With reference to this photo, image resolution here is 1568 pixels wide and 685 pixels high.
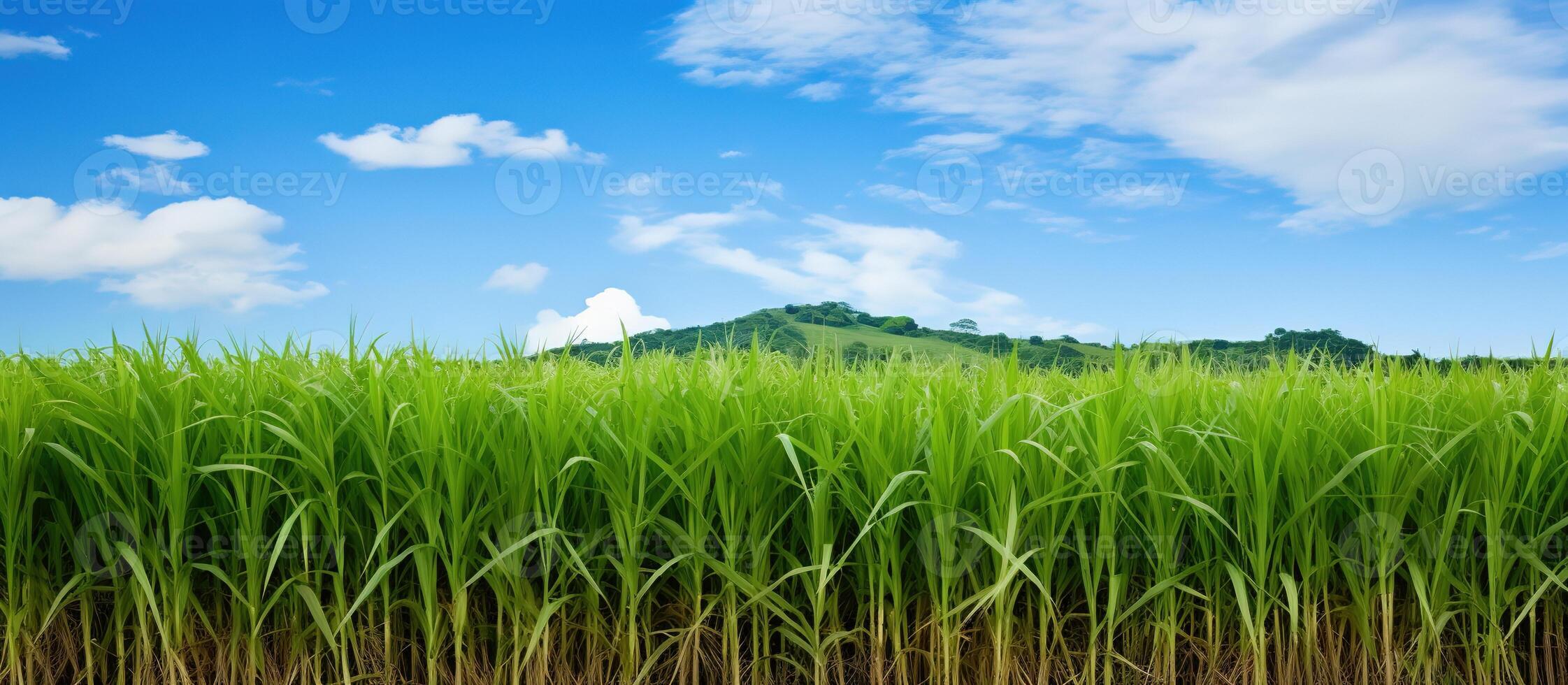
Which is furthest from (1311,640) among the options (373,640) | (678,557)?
(373,640)

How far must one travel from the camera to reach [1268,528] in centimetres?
→ 246

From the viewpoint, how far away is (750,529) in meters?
2.36

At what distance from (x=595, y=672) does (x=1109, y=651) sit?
1362mm

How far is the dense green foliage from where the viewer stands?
2.33 metres

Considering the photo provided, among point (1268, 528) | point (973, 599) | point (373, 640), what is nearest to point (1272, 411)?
point (1268, 528)

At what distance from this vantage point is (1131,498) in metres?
2.46

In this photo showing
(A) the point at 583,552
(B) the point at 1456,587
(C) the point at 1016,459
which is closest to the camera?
(C) the point at 1016,459

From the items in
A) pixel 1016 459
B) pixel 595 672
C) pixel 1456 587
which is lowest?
pixel 595 672

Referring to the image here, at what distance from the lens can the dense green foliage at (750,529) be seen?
233cm

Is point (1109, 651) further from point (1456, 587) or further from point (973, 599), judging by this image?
point (1456, 587)

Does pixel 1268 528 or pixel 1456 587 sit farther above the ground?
pixel 1268 528

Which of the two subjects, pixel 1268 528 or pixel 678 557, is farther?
pixel 1268 528

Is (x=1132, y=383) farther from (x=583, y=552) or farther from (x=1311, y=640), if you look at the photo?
(x=583, y=552)

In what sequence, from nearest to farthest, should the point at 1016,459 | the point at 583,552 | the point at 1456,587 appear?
the point at 1016,459 → the point at 583,552 → the point at 1456,587
